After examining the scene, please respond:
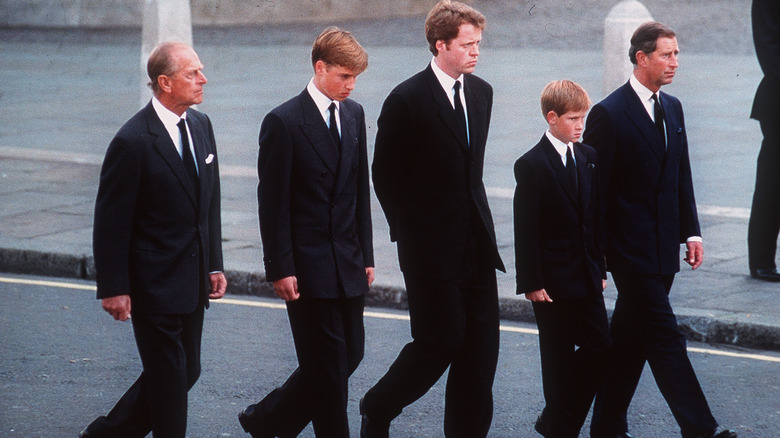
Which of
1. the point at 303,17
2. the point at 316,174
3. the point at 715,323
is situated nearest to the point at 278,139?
the point at 316,174

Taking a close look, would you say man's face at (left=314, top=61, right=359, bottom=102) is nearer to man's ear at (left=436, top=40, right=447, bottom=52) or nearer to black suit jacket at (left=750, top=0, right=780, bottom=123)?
man's ear at (left=436, top=40, right=447, bottom=52)

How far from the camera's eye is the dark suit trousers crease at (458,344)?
473 centimetres

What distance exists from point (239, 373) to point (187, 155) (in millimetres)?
2056

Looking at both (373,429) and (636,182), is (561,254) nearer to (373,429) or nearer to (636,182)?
(636,182)

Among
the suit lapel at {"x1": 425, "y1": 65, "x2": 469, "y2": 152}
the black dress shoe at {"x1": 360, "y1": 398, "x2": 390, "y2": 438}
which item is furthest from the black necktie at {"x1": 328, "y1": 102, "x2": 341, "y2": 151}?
the black dress shoe at {"x1": 360, "y1": 398, "x2": 390, "y2": 438}

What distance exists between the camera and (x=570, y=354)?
486 centimetres

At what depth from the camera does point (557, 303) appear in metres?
4.80

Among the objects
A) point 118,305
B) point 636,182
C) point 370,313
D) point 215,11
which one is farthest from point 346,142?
point 215,11

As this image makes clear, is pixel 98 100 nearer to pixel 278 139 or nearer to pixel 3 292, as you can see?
pixel 3 292

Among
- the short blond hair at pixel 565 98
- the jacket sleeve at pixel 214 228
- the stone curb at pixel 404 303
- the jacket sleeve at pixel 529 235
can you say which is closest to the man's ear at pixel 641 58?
the short blond hair at pixel 565 98

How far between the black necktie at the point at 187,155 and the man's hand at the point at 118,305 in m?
0.46

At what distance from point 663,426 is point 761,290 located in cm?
221

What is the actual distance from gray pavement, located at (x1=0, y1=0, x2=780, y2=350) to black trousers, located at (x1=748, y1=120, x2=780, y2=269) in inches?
7.4

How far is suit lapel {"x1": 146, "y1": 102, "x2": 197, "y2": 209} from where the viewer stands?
176 inches
